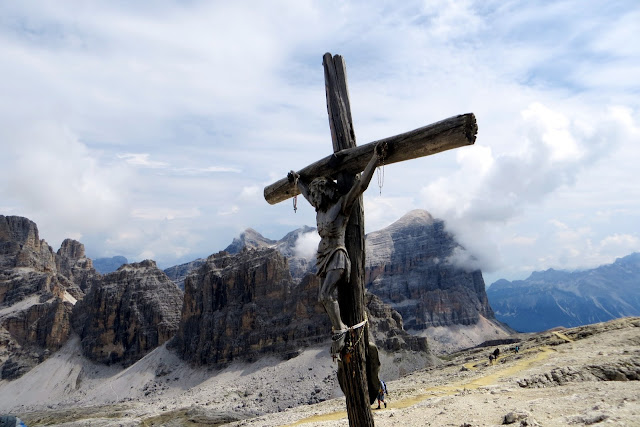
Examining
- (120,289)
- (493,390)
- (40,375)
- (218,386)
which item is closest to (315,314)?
(218,386)

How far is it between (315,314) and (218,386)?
24468 mm

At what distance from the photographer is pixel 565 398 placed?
11.2 meters

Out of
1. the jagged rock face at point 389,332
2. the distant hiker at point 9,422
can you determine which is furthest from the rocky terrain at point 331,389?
the distant hiker at point 9,422

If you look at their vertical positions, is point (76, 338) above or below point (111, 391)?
above

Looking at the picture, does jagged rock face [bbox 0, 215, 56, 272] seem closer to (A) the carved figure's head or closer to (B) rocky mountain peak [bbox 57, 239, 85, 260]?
(B) rocky mountain peak [bbox 57, 239, 85, 260]

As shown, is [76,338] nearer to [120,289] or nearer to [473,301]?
[120,289]

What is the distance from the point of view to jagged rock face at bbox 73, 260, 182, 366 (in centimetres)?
11900

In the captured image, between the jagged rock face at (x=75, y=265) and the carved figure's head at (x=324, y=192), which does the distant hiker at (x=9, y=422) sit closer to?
the carved figure's head at (x=324, y=192)

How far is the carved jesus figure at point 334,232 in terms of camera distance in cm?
687

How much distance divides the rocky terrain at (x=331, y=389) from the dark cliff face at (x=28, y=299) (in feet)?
14.1

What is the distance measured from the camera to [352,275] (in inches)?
285

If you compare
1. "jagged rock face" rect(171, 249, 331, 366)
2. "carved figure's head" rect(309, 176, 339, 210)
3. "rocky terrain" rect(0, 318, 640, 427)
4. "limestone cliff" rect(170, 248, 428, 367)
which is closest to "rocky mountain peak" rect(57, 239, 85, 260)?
"rocky terrain" rect(0, 318, 640, 427)

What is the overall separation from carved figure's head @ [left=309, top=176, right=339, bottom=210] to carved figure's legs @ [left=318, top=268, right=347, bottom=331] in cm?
116

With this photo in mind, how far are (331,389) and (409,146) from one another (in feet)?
238
